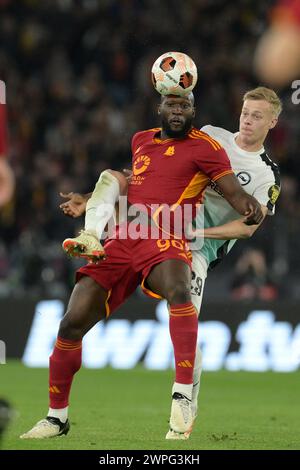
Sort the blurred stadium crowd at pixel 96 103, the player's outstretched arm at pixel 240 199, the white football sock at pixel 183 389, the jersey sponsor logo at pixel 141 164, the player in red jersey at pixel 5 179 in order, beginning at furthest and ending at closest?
the player in red jersey at pixel 5 179, the blurred stadium crowd at pixel 96 103, the jersey sponsor logo at pixel 141 164, the player's outstretched arm at pixel 240 199, the white football sock at pixel 183 389

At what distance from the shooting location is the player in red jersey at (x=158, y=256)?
7691 mm

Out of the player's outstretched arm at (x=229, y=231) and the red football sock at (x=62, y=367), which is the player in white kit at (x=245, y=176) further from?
the red football sock at (x=62, y=367)

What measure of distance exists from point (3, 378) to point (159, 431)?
5.31 meters

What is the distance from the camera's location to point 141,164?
811cm

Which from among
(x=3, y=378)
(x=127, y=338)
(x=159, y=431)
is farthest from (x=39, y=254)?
(x=159, y=431)

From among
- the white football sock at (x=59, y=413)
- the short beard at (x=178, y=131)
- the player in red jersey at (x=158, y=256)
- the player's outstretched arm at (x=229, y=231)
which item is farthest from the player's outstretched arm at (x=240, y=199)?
the white football sock at (x=59, y=413)

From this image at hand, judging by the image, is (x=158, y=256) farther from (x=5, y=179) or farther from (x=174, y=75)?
(x=5, y=179)

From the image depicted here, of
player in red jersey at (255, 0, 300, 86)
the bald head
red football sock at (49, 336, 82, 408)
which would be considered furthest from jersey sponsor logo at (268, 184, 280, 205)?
player in red jersey at (255, 0, 300, 86)

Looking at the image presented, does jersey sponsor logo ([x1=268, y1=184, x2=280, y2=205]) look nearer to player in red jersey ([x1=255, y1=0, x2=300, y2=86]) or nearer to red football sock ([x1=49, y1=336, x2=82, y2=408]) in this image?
red football sock ([x1=49, y1=336, x2=82, y2=408])

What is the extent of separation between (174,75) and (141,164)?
63 cm

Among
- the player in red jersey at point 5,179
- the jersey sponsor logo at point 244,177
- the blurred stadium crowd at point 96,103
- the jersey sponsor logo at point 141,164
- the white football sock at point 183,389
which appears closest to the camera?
the white football sock at point 183,389

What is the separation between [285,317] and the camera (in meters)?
15.0

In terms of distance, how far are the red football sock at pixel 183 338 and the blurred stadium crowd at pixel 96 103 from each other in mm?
8049

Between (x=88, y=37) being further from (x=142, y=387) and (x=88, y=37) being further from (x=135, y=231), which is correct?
(x=135, y=231)
